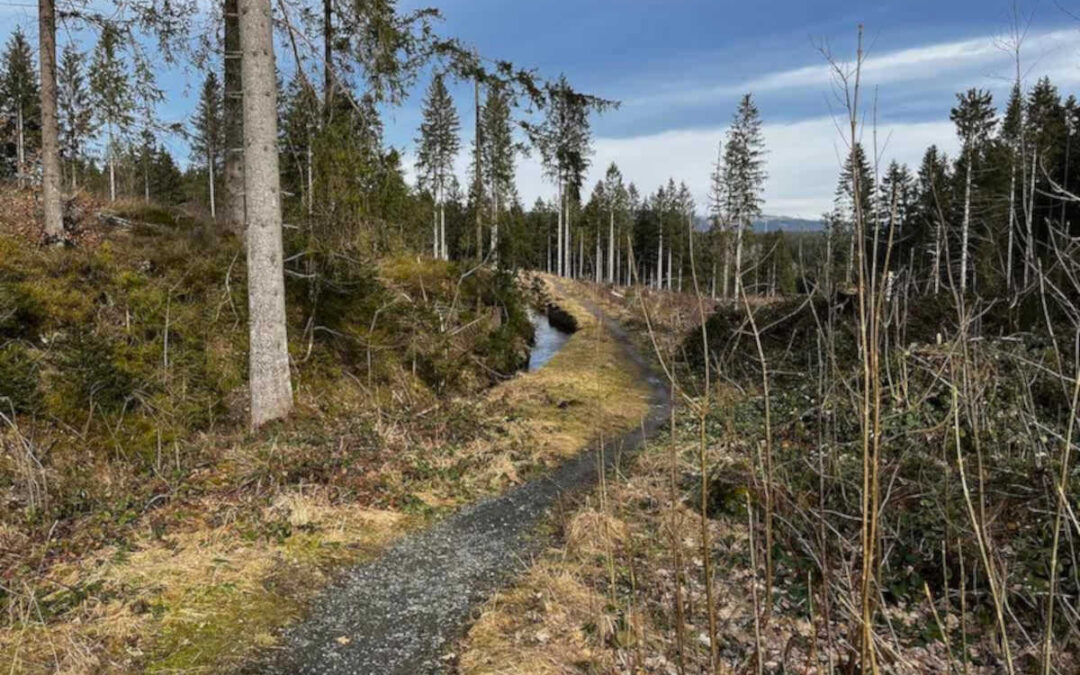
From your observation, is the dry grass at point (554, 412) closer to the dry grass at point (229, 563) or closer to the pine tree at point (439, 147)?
the dry grass at point (229, 563)

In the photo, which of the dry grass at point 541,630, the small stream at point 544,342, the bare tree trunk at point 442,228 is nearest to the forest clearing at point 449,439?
the dry grass at point 541,630

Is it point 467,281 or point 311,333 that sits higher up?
point 467,281

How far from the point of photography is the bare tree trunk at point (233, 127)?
28.6 ft

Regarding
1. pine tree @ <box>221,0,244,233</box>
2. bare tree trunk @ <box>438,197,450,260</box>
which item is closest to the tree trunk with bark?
pine tree @ <box>221,0,244,233</box>

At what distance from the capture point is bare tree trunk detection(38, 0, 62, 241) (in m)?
8.02

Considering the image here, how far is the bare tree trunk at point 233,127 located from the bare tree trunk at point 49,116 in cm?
207

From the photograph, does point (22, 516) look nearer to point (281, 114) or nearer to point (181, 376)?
point (181, 376)

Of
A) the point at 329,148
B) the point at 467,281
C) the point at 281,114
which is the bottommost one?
the point at 467,281

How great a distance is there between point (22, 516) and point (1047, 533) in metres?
7.01

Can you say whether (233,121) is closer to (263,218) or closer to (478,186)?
(263,218)

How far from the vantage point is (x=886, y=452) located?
215 inches

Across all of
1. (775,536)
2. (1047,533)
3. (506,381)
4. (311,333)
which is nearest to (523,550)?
(775,536)

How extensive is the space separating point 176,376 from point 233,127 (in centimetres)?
447

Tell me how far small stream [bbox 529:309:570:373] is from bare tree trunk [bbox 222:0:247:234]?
6.53 meters
